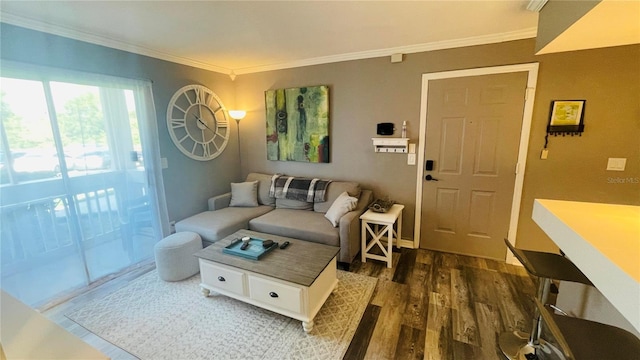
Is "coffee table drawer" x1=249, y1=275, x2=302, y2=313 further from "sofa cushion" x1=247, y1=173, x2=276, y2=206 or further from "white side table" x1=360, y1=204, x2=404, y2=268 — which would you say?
"sofa cushion" x1=247, y1=173, x2=276, y2=206

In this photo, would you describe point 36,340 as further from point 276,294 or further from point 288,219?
point 288,219

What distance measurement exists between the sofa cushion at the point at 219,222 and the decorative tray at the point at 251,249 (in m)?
0.60

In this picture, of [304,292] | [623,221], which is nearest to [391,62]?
[623,221]

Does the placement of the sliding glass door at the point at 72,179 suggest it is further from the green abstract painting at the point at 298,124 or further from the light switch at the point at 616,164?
the light switch at the point at 616,164

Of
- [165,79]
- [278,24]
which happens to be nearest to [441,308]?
[278,24]

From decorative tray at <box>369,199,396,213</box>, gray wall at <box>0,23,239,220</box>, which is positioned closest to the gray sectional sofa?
decorative tray at <box>369,199,396,213</box>

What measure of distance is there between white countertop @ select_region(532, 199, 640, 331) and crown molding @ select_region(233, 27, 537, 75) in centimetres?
188

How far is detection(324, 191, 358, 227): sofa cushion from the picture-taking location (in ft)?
9.49

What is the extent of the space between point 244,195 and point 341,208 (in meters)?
1.53

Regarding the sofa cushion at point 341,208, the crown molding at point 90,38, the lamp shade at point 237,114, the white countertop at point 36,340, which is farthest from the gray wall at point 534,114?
the white countertop at point 36,340

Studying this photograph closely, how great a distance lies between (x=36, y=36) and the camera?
219 cm

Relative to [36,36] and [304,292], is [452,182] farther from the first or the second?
[36,36]

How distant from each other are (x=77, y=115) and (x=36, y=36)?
0.67 metres

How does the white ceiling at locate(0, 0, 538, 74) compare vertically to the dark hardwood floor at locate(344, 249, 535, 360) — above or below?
above
